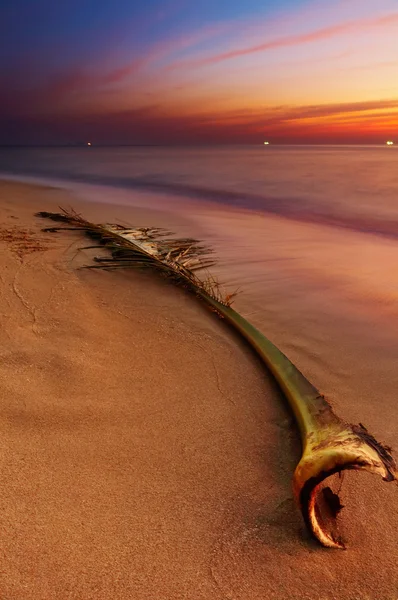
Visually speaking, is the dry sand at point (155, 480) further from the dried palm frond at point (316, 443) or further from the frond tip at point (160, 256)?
the frond tip at point (160, 256)

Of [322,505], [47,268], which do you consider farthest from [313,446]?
[47,268]

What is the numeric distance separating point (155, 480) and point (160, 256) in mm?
2950

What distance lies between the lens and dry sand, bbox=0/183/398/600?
122 centimetres

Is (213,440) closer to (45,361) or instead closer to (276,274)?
(45,361)

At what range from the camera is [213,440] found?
1821 mm

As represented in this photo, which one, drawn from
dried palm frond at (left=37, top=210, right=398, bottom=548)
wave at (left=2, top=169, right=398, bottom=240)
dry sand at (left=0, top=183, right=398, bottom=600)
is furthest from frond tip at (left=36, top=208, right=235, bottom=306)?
wave at (left=2, top=169, right=398, bottom=240)

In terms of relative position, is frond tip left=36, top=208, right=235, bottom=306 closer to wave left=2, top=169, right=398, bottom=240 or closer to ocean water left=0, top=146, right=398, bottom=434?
ocean water left=0, top=146, right=398, bottom=434

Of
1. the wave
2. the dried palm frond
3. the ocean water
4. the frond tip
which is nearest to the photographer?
the dried palm frond

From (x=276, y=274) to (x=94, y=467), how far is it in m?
3.21

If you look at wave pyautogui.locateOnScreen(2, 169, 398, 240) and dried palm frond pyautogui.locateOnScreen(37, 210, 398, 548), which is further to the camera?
wave pyautogui.locateOnScreen(2, 169, 398, 240)

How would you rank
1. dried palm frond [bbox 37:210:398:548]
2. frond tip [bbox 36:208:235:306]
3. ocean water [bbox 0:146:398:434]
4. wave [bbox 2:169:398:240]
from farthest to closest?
wave [bbox 2:169:398:240] → frond tip [bbox 36:208:235:306] → ocean water [bbox 0:146:398:434] → dried palm frond [bbox 37:210:398:548]

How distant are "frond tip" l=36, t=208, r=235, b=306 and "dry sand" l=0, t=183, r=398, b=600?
959 millimetres

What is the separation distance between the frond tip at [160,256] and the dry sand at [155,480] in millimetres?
959

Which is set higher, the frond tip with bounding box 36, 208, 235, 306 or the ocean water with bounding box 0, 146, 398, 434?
the frond tip with bounding box 36, 208, 235, 306
